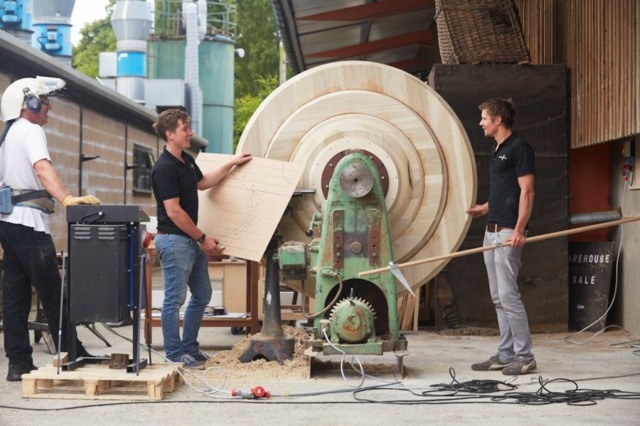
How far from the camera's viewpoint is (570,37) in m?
11.8

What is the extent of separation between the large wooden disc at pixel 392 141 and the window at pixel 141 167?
1664cm

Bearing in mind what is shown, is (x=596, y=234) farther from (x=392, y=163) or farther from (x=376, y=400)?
(x=376, y=400)

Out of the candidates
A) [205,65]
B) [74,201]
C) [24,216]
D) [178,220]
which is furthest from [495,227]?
[205,65]

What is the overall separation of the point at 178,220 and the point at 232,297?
11.4 ft

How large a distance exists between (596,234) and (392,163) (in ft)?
14.3

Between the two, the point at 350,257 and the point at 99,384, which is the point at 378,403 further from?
the point at 99,384

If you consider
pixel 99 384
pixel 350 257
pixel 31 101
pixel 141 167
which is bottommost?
pixel 99 384

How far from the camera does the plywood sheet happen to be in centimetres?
845

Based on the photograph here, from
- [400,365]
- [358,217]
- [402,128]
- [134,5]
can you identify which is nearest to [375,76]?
[402,128]

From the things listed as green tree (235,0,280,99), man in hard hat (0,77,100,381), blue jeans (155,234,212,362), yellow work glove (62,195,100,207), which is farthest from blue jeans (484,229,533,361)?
green tree (235,0,280,99)

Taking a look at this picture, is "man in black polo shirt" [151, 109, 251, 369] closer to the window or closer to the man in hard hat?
the man in hard hat

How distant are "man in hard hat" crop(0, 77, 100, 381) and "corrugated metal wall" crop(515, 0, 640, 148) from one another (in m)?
4.81

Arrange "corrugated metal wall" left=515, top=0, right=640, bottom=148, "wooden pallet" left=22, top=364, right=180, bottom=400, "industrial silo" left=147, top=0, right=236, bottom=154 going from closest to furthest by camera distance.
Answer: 1. "wooden pallet" left=22, top=364, right=180, bottom=400
2. "corrugated metal wall" left=515, top=0, right=640, bottom=148
3. "industrial silo" left=147, top=0, right=236, bottom=154

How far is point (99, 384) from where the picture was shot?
288 inches
